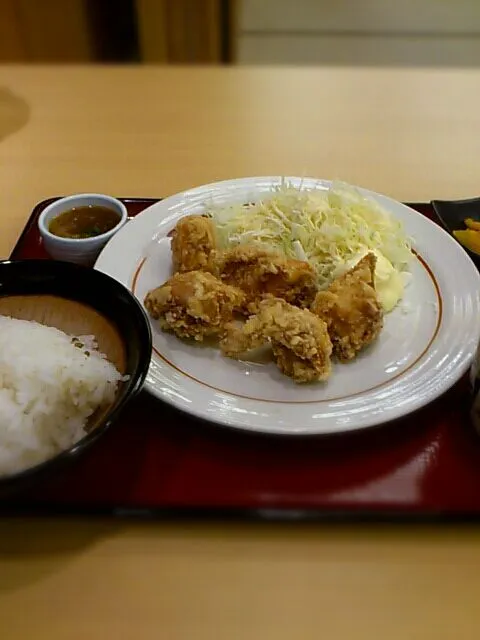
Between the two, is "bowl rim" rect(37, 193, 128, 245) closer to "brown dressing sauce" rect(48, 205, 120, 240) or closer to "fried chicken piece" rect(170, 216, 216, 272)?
"brown dressing sauce" rect(48, 205, 120, 240)

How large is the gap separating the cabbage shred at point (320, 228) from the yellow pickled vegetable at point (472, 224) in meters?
0.17

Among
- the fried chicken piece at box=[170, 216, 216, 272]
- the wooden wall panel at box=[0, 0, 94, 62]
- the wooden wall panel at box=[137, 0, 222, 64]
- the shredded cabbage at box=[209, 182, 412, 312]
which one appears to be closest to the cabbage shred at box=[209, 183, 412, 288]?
the shredded cabbage at box=[209, 182, 412, 312]

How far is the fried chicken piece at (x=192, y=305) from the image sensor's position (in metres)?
1.13

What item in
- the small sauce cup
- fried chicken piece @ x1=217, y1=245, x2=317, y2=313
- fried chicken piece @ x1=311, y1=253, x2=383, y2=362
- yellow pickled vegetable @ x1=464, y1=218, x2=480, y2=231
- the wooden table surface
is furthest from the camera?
yellow pickled vegetable @ x1=464, y1=218, x2=480, y2=231

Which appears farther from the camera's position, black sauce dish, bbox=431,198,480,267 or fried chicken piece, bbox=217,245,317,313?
black sauce dish, bbox=431,198,480,267

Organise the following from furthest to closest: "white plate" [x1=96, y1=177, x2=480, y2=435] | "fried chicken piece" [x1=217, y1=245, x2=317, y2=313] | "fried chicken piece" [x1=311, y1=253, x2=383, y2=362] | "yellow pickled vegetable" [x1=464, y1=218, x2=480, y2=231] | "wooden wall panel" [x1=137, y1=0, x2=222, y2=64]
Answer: "wooden wall panel" [x1=137, y1=0, x2=222, y2=64] < "yellow pickled vegetable" [x1=464, y1=218, x2=480, y2=231] < "fried chicken piece" [x1=217, y1=245, x2=317, y2=313] < "fried chicken piece" [x1=311, y1=253, x2=383, y2=362] < "white plate" [x1=96, y1=177, x2=480, y2=435]

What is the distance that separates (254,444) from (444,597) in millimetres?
334

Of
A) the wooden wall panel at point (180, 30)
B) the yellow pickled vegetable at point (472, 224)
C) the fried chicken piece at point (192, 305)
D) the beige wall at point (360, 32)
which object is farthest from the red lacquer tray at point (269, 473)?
the beige wall at point (360, 32)

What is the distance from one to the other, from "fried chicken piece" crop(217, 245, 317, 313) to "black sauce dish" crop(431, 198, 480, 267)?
422mm

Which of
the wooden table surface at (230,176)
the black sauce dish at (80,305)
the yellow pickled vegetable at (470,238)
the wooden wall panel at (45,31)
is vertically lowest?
the wooden wall panel at (45,31)

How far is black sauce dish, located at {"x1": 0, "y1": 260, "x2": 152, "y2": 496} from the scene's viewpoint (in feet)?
3.29

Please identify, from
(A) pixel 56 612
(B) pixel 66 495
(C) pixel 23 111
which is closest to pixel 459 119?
(C) pixel 23 111

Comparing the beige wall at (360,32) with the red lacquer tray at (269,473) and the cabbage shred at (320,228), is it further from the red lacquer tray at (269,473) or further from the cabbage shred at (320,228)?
the red lacquer tray at (269,473)

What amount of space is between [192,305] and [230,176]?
722mm
